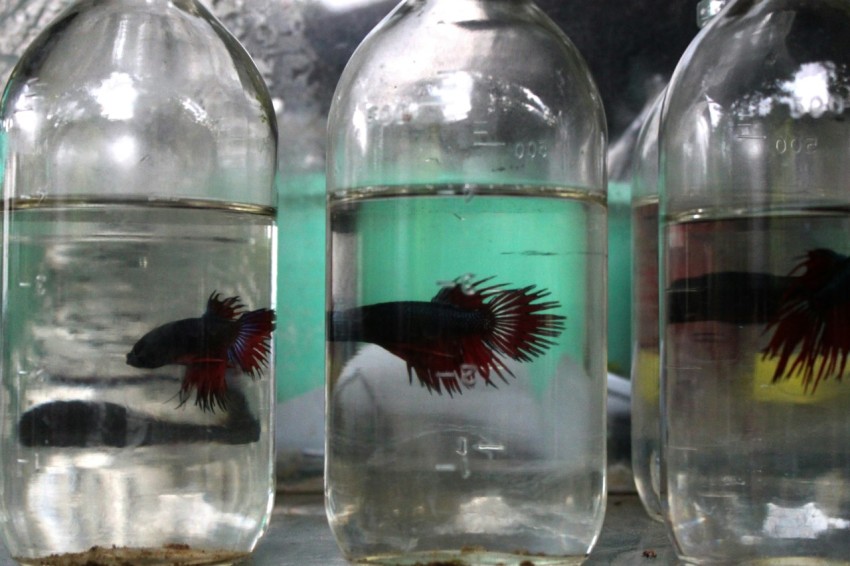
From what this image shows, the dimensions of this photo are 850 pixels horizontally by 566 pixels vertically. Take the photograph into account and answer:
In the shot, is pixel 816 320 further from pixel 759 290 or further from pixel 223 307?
pixel 223 307

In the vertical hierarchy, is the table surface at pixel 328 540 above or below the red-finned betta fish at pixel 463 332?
below

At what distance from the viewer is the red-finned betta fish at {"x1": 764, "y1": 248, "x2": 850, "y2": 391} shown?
65 centimetres

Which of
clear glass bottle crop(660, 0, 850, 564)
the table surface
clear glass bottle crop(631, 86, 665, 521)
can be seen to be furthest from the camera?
clear glass bottle crop(631, 86, 665, 521)

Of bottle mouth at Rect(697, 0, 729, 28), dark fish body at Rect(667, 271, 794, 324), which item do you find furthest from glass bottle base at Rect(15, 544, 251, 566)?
bottle mouth at Rect(697, 0, 729, 28)

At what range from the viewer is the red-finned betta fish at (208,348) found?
0.72 m

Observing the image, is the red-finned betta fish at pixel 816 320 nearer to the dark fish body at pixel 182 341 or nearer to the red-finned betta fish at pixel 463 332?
the red-finned betta fish at pixel 463 332

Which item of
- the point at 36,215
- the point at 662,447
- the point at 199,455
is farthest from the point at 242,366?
the point at 662,447

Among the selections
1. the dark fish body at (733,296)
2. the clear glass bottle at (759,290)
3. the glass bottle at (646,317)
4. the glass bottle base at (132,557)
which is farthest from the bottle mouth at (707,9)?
the glass bottle base at (132,557)

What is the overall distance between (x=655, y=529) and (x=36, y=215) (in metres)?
0.54

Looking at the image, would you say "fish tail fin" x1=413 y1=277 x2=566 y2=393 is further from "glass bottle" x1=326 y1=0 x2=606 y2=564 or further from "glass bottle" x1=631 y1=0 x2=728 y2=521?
"glass bottle" x1=631 y1=0 x2=728 y2=521

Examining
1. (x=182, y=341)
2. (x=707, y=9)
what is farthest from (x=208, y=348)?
(x=707, y=9)

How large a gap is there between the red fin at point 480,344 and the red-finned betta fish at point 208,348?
0.12 metres

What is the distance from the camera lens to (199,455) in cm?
73

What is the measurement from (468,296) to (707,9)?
17.6 inches
